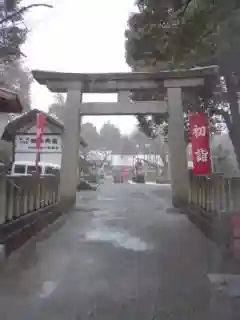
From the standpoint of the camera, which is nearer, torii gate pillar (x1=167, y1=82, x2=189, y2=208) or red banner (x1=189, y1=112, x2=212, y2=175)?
red banner (x1=189, y1=112, x2=212, y2=175)

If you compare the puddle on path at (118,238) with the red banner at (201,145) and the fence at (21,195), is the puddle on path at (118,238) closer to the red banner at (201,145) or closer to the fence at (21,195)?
the fence at (21,195)

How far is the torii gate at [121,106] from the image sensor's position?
1828cm

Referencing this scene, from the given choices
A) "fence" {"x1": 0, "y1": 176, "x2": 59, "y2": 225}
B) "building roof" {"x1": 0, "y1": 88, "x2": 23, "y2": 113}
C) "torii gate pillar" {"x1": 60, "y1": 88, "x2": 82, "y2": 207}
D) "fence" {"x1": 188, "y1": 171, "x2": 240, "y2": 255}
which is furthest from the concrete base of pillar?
"building roof" {"x1": 0, "y1": 88, "x2": 23, "y2": 113}

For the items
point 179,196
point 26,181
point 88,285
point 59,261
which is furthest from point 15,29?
point 179,196

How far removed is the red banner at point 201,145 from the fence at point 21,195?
461 cm

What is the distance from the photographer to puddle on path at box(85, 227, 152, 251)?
10055 millimetres

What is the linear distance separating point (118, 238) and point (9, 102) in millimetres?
3951

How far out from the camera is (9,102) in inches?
413

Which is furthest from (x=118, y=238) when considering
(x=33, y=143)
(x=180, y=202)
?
(x=33, y=143)

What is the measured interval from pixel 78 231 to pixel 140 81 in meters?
8.15

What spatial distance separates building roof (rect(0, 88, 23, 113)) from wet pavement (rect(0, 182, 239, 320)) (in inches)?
119

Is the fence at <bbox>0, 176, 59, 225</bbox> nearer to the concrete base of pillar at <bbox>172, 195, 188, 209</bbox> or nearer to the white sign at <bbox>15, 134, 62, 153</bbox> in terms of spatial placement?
the concrete base of pillar at <bbox>172, 195, 188, 209</bbox>

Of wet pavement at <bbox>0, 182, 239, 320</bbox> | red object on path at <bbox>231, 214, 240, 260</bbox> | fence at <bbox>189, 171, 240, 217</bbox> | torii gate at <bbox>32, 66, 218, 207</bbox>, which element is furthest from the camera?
torii gate at <bbox>32, 66, 218, 207</bbox>

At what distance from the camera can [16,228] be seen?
32.6 feet
